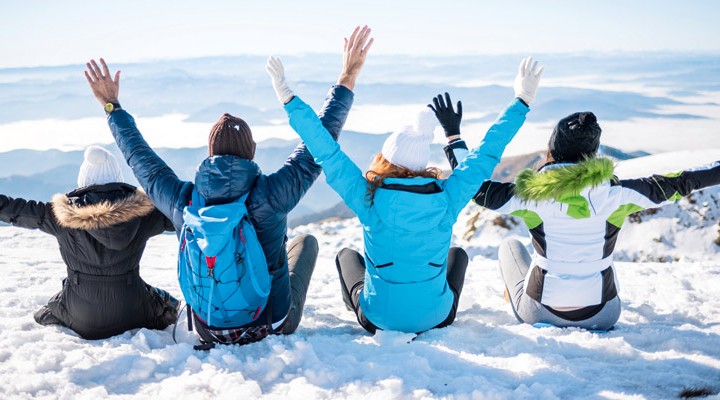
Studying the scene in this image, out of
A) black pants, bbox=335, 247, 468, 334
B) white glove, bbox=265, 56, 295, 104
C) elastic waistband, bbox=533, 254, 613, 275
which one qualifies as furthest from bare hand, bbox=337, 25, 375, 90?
elastic waistband, bbox=533, 254, 613, 275

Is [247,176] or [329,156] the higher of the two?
[329,156]

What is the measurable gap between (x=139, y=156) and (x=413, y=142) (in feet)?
6.59

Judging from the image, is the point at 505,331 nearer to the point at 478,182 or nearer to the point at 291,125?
the point at 478,182

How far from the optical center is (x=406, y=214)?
376 centimetres

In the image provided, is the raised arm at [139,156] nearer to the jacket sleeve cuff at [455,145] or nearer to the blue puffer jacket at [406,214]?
the blue puffer jacket at [406,214]

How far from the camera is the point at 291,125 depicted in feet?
12.2

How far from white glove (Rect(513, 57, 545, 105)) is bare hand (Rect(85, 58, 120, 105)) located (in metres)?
3.11

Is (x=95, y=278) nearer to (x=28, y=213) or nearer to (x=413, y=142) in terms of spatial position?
(x=28, y=213)

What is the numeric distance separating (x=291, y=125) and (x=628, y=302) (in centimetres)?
388

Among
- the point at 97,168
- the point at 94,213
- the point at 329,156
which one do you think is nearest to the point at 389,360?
the point at 329,156

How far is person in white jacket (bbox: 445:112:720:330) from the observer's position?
3.87 metres

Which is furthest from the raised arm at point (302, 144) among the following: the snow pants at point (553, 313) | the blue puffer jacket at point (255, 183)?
the snow pants at point (553, 313)

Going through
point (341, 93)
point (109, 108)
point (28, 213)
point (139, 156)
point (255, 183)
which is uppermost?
point (341, 93)

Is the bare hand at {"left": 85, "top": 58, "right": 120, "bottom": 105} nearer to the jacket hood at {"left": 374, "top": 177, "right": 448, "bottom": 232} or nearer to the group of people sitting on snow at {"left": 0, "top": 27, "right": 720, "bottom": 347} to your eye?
the group of people sitting on snow at {"left": 0, "top": 27, "right": 720, "bottom": 347}
